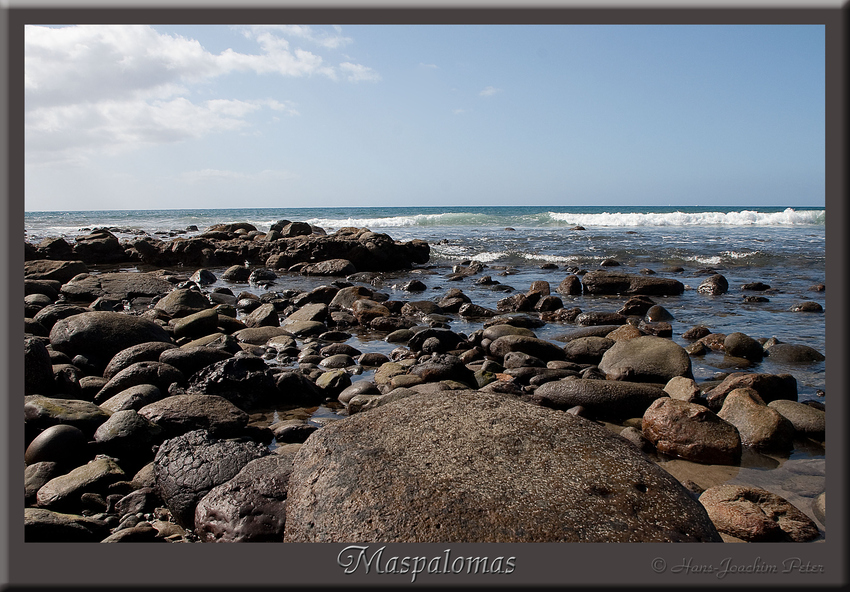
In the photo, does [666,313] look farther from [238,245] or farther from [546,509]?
[238,245]

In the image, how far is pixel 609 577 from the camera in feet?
5.40

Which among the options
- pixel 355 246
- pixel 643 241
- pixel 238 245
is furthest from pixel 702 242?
pixel 238 245

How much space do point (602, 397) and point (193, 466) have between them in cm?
360

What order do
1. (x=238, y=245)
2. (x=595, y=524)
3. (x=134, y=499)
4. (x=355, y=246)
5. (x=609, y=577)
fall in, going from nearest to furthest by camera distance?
(x=609, y=577) < (x=595, y=524) < (x=134, y=499) < (x=355, y=246) < (x=238, y=245)

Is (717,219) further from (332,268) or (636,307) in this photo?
(636,307)

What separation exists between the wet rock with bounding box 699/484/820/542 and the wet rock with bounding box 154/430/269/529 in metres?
2.80

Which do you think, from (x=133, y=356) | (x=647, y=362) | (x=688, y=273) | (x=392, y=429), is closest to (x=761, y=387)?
(x=647, y=362)

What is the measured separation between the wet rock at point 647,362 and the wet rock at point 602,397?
0.83 metres

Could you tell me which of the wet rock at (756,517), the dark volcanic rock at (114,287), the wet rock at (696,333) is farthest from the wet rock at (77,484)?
the dark volcanic rock at (114,287)

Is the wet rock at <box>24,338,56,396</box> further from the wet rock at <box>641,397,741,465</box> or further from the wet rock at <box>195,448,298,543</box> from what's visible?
the wet rock at <box>641,397,741,465</box>

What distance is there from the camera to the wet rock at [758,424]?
4.70m

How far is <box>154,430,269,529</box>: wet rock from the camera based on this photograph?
339cm

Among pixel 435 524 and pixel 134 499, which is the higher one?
pixel 435 524
